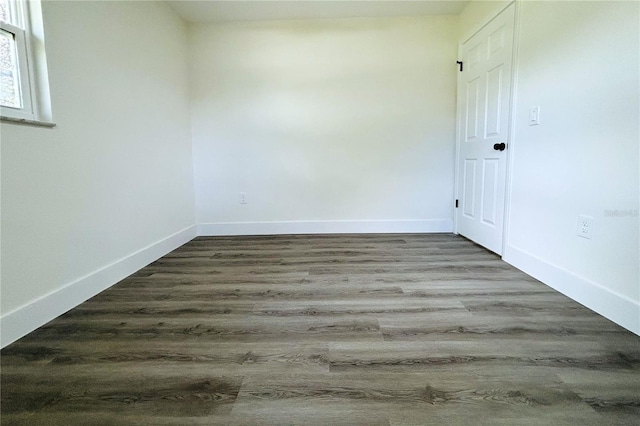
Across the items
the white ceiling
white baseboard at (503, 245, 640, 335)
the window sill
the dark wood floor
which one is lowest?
the dark wood floor

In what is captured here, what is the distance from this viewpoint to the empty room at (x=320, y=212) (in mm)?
1087

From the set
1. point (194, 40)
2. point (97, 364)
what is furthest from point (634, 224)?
point (194, 40)

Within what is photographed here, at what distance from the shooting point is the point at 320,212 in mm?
3465

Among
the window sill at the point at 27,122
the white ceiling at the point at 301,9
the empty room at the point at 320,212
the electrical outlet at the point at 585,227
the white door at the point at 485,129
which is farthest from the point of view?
the white ceiling at the point at 301,9

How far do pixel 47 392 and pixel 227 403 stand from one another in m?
0.64

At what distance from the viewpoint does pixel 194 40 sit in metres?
3.25

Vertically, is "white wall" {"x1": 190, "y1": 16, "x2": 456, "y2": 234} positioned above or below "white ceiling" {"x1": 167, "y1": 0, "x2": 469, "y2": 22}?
below

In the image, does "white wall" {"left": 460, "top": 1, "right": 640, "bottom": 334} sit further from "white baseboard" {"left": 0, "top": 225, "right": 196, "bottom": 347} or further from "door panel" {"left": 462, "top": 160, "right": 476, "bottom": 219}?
"white baseboard" {"left": 0, "top": 225, "right": 196, "bottom": 347}

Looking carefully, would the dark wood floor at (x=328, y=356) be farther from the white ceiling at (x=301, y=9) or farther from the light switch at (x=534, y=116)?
the white ceiling at (x=301, y=9)

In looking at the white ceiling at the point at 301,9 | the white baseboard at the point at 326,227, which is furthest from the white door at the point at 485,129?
the white ceiling at the point at 301,9

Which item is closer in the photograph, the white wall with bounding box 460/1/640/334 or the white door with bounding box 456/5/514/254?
the white wall with bounding box 460/1/640/334

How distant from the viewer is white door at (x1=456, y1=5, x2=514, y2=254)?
241cm

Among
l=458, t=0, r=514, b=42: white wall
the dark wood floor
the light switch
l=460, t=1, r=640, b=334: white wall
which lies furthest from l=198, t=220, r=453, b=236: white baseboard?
l=458, t=0, r=514, b=42: white wall

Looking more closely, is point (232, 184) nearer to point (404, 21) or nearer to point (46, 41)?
point (46, 41)
